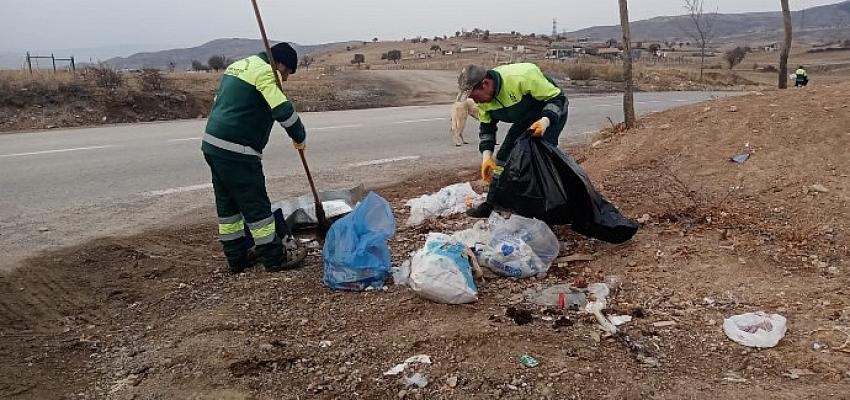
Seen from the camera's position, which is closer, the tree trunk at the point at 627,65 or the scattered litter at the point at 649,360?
the scattered litter at the point at 649,360

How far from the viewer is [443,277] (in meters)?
3.59

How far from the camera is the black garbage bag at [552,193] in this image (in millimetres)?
4156

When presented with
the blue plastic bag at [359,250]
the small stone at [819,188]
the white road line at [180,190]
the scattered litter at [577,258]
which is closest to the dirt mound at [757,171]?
the small stone at [819,188]

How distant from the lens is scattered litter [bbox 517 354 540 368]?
292 centimetres

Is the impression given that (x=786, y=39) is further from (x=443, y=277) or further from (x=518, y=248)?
(x=443, y=277)

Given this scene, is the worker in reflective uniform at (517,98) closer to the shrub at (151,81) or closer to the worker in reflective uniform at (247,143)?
the worker in reflective uniform at (247,143)

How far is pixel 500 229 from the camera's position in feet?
13.9

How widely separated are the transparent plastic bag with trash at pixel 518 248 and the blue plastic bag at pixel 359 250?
1.95 ft

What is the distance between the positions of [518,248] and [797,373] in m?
1.64

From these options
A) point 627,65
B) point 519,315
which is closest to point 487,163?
point 519,315

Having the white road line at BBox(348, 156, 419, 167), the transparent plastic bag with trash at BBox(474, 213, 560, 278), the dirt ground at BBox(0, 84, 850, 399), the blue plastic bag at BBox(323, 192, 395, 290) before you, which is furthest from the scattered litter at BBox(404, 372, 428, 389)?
the white road line at BBox(348, 156, 419, 167)

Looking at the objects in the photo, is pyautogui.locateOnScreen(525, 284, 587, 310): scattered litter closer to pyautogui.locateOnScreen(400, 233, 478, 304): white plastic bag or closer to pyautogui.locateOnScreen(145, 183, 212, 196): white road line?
pyautogui.locateOnScreen(400, 233, 478, 304): white plastic bag

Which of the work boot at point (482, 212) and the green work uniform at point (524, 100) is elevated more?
the green work uniform at point (524, 100)

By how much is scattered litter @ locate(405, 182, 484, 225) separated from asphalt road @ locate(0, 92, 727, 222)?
254 centimetres
